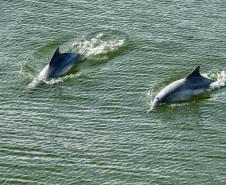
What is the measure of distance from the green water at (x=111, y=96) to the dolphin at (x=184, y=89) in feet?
2.19

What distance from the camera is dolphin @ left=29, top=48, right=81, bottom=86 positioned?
175 feet

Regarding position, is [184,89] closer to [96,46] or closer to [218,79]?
[218,79]

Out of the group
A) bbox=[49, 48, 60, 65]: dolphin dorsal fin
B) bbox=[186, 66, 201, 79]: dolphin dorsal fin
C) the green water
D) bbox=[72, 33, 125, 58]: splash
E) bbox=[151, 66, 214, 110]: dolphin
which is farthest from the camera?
bbox=[72, 33, 125, 58]: splash

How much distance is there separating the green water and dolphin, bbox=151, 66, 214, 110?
2.19 ft

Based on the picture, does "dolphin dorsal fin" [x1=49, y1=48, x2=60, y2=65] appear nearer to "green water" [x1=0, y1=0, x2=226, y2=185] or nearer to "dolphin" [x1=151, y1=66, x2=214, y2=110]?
"green water" [x1=0, y1=0, x2=226, y2=185]

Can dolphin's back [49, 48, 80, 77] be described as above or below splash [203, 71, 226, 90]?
above

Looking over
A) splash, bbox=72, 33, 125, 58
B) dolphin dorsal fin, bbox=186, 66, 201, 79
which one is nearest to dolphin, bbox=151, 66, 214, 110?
dolphin dorsal fin, bbox=186, 66, 201, 79

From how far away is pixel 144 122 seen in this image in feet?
157


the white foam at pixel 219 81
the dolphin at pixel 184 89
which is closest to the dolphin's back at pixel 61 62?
the dolphin at pixel 184 89

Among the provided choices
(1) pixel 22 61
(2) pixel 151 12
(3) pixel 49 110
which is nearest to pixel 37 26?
(1) pixel 22 61

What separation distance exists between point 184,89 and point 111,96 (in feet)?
19.0

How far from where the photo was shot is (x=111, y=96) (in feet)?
169

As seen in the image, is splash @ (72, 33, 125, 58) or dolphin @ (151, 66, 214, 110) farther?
splash @ (72, 33, 125, 58)

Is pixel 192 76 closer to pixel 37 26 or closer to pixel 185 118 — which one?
pixel 185 118
